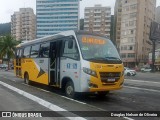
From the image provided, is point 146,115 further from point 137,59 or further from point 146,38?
point 146,38

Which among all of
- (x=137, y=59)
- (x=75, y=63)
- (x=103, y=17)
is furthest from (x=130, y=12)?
(x=75, y=63)

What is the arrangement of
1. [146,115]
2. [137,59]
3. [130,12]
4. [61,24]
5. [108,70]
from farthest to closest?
[61,24], [130,12], [137,59], [108,70], [146,115]

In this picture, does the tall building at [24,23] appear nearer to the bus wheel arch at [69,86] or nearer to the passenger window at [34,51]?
the passenger window at [34,51]

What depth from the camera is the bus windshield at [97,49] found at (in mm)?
12281

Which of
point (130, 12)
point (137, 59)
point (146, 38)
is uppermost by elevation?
point (130, 12)

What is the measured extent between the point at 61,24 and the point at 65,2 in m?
10.1

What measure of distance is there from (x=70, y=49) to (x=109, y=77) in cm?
218

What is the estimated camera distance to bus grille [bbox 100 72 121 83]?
12.0 m

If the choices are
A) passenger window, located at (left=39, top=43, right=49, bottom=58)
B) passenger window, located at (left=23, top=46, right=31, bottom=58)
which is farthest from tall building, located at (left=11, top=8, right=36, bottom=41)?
passenger window, located at (left=39, top=43, right=49, bottom=58)

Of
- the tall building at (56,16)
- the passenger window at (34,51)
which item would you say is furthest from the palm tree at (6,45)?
the passenger window at (34,51)

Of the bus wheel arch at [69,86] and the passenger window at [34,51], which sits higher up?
the passenger window at [34,51]

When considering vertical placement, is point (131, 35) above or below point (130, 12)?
below

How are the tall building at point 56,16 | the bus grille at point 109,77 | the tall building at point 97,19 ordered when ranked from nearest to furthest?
the bus grille at point 109,77
the tall building at point 56,16
the tall building at point 97,19

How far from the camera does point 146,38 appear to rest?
4146 inches
